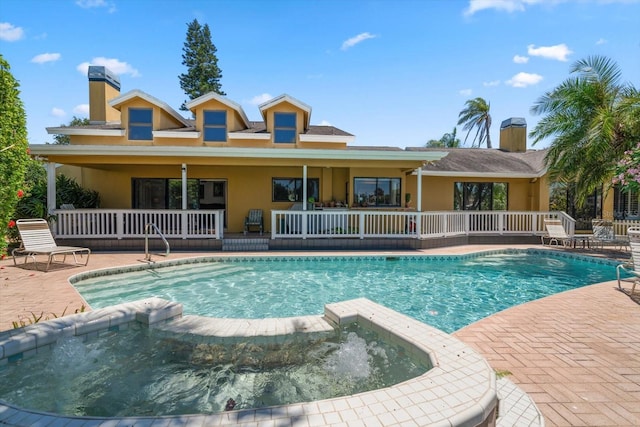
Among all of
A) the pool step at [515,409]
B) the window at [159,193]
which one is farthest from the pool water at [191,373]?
the window at [159,193]

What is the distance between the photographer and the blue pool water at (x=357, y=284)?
20.8 feet

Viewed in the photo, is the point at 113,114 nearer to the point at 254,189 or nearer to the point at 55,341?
the point at 254,189

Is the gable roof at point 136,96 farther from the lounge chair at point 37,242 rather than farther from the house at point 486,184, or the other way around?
the house at point 486,184

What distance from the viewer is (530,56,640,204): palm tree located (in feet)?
37.9

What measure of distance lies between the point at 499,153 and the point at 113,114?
2148cm

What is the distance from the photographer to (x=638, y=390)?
308 cm

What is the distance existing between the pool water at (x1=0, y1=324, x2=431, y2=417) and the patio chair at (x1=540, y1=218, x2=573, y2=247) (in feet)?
41.0

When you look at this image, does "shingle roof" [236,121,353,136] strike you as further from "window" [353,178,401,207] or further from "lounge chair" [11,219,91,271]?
"lounge chair" [11,219,91,271]

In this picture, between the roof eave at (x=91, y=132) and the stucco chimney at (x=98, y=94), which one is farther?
the stucco chimney at (x=98, y=94)

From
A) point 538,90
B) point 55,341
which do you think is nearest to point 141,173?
point 55,341

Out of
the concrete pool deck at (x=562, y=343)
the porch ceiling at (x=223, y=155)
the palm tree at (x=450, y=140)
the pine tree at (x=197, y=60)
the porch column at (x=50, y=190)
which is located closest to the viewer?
the concrete pool deck at (x=562, y=343)

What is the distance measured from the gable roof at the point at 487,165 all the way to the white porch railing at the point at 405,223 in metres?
2.12

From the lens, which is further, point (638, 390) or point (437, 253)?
point (437, 253)

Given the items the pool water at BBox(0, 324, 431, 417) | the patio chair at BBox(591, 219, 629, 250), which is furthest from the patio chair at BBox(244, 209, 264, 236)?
the patio chair at BBox(591, 219, 629, 250)
